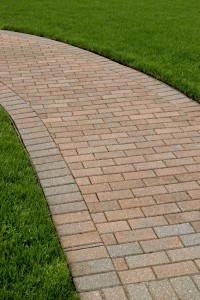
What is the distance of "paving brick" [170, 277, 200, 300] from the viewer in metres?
2.83

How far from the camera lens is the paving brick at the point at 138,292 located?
9.24 ft

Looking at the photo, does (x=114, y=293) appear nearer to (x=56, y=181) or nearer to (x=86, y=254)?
(x=86, y=254)

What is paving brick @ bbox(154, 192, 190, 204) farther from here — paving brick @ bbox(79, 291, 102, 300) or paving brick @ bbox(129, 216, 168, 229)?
paving brick @ bbox(79, 291, 102, 300)

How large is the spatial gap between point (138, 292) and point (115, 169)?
5.16 feet

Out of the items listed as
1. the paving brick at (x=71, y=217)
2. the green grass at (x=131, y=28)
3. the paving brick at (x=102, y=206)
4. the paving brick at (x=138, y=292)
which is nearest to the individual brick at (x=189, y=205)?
the paving brick at (x=102, y=206)

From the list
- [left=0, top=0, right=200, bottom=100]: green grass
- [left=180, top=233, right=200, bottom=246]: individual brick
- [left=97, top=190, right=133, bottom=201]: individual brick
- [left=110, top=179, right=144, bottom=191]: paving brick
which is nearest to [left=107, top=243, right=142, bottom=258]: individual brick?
[left=180, top=233, right=200, bottom=246]: individual brick

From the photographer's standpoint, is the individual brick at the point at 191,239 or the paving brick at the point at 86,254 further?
the individual brick at the point at 191,239

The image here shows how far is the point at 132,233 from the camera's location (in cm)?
340

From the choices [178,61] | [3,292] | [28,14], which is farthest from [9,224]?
[28,14]

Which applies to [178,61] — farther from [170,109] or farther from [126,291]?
[126,291]

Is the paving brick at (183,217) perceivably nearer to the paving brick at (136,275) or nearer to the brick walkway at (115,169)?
the brick walkway at (115,169)

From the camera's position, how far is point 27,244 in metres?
3.20

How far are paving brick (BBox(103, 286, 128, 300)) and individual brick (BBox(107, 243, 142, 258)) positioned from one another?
32 centimetres

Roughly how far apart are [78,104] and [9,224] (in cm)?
Answer: 273
